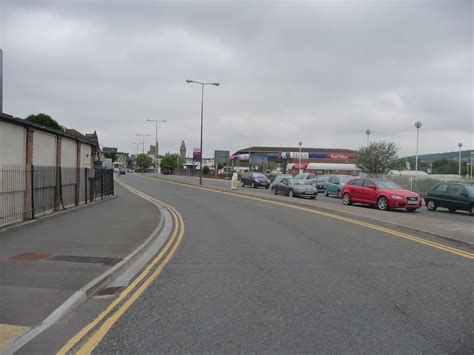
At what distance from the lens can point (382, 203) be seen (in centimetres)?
1842

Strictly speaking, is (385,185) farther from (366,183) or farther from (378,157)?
(378,157)

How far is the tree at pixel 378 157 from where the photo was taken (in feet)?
168

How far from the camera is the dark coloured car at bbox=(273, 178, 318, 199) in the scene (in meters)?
24.8

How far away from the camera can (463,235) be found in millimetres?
10375

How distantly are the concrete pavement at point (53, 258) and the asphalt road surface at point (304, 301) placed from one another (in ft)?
3.55

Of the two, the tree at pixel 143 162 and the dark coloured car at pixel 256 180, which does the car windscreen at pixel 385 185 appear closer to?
the dark coloured car at pixel 256 180

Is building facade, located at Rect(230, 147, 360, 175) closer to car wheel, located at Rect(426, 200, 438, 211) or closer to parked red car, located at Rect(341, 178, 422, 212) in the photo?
car wheel, located at Rect(426, 200, 438, 211)

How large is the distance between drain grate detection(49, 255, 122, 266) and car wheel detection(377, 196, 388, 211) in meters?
14.0

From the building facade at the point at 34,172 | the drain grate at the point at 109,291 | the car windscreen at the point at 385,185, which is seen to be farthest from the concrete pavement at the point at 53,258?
the car windscreen at the point at 385,185

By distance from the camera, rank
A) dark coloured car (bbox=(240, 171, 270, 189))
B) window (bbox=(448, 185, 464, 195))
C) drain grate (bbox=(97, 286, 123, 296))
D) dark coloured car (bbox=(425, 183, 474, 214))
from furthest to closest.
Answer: dark coloured car (bbox=(240, 171, 270, 189)) < window (bbox=(448, 185, 464, 195)) < dark coloured car (bbox=(425, 183, 474, 214)) < drain grate (bbox=(97, 286, 123, 296))

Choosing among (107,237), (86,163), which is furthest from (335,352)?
(86,163)

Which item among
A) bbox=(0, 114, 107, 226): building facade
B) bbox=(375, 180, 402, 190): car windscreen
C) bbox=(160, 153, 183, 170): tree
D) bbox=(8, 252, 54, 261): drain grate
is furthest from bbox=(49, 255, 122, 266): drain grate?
bbox=(160, 153, 183, 170): tree

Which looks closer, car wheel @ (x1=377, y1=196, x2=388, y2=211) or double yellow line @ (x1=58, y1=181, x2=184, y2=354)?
double yellow line @ (x1=58, y1=181, x2=184, y2=354)

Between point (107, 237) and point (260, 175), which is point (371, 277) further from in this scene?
point (260, 175)
